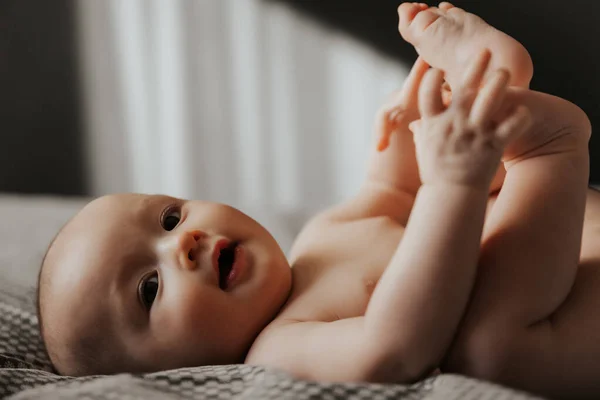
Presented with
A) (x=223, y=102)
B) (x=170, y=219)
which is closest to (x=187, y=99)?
(x=223, y=102)

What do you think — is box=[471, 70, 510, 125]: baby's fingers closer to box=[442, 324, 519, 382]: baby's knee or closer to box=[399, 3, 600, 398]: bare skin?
box=[399, 3, 600, 398]: bare skin

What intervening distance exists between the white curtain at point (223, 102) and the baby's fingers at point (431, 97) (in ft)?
4.53

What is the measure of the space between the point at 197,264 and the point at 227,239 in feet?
0.18

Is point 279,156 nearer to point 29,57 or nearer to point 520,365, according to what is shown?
point 29,57

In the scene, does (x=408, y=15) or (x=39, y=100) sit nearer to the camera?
(x=408, y=15)

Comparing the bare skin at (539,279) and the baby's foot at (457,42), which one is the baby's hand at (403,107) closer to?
the baby's foot at (457,42)

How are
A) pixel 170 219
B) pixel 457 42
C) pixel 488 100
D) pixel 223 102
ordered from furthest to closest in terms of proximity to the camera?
pixel 223 102 < pixel 170 219 < pixel 457 42 < pixel 488 100

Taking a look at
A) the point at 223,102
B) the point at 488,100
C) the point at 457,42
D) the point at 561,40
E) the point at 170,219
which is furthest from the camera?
the point at 223,102

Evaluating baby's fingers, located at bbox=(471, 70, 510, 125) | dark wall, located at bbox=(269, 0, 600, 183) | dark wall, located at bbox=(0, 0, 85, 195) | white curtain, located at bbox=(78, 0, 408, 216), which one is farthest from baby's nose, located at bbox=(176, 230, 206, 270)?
dark wall, located at bbox=(0, 0, 85, 195)

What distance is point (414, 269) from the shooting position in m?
0.65

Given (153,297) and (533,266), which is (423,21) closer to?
(533,266)

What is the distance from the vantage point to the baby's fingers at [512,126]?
0.62 m

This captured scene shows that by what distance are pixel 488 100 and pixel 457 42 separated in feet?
0.63

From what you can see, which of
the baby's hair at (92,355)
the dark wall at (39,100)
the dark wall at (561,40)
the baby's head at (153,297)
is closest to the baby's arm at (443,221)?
the baby's head at (153,297)
